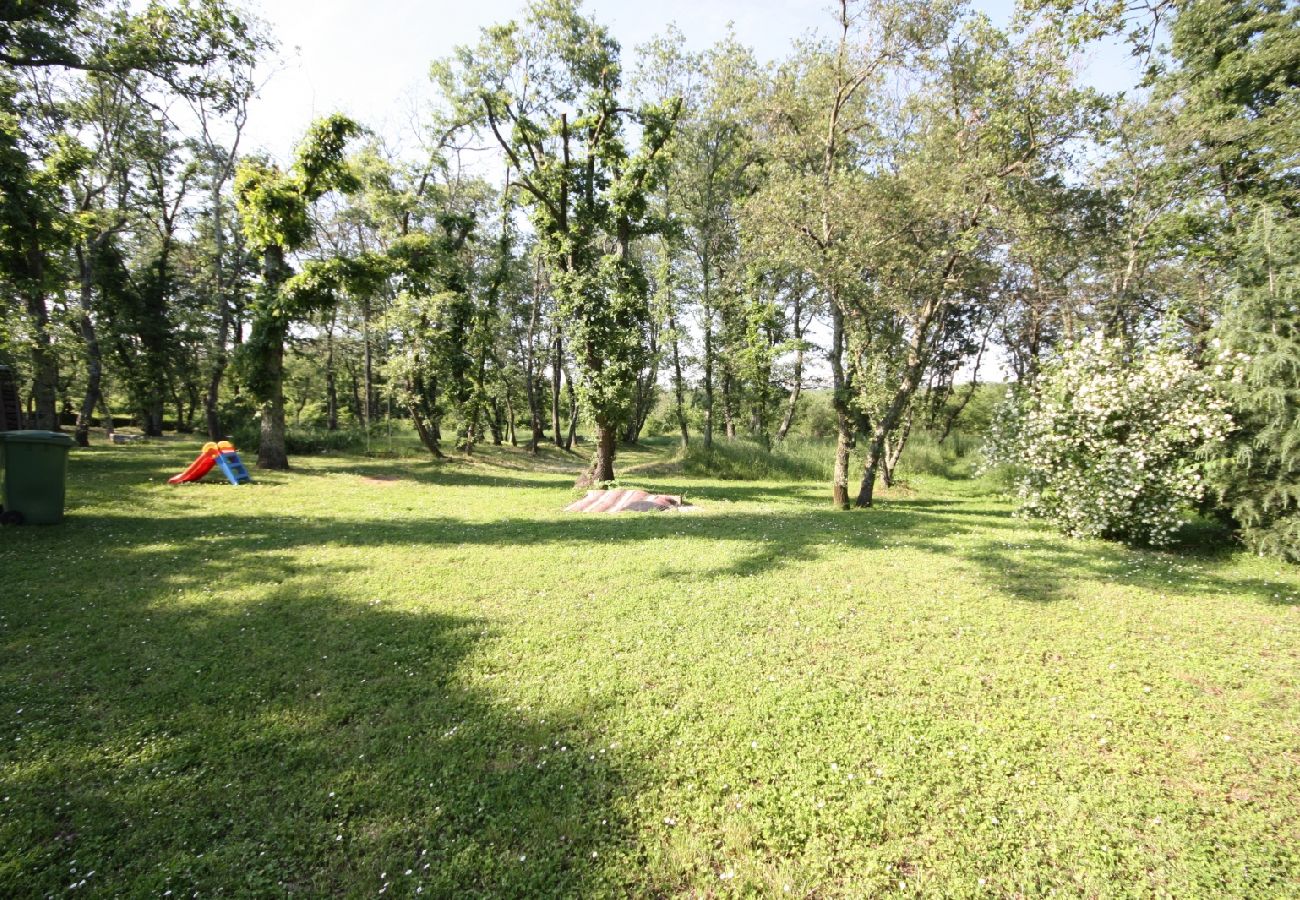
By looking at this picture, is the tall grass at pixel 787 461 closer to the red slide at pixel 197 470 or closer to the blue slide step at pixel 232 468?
the blue slide step at pixel 232 468

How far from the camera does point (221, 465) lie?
43.8ft

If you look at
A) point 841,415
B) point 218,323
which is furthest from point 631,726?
point 218,323

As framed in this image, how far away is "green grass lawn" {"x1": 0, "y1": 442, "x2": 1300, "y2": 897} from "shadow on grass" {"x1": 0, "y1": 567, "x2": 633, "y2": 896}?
0.8 inches

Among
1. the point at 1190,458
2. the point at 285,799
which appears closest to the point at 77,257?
the point at 285,799

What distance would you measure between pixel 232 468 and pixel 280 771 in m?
13.2

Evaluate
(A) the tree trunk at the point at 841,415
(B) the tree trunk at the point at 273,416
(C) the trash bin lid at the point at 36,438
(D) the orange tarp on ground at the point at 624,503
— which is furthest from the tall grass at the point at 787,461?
(C) the trash bin lid at the point at 36,438

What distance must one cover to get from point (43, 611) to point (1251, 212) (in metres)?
25.5

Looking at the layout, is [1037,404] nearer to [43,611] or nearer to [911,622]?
[911,622]

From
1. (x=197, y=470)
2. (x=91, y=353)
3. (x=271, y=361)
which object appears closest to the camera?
(x=197, y=470)

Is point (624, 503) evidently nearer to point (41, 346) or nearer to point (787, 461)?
A: point (787, 461)

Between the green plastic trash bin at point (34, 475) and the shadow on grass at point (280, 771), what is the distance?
15.1 feet

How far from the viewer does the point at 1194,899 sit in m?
2.65

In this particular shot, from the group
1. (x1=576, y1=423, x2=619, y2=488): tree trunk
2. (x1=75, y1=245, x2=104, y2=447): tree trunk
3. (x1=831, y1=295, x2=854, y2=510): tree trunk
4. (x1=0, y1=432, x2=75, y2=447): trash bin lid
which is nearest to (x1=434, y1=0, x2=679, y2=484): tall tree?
(x1=576, y1=423, x2=619, y2=488): tree trunk

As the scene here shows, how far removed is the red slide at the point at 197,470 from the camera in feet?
41.8
